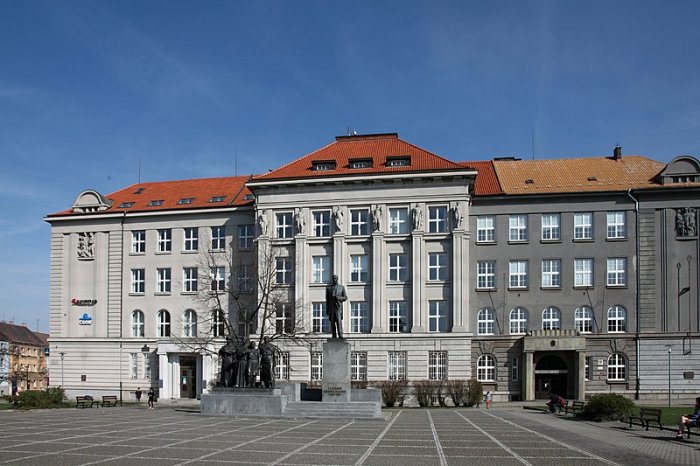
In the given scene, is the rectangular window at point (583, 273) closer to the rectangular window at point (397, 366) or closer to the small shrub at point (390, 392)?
the rectangular window at point (397, 366)

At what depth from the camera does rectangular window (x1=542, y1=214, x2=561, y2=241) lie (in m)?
54.6


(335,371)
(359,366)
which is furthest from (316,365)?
(335,371)

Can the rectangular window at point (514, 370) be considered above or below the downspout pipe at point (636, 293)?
below

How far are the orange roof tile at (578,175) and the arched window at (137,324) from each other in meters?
29.5

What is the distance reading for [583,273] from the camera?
53812mm

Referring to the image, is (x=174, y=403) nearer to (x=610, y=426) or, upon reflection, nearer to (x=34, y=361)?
(x=610, y=426)

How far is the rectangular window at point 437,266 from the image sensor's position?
53781mm

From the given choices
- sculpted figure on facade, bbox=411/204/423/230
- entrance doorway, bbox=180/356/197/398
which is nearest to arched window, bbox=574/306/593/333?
sculpted figure on facade, bbox=411/204/423/230

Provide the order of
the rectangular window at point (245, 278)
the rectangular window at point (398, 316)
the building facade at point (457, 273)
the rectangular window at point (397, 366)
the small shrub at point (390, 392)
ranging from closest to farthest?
1. the small shrub at point (390, 392)
2. the building facade at point (457, 273)
3. the rectangular window at point (397, 366)
4. the rectangular window at point (398, 316)
5. the rectangular window at point (245, 278)

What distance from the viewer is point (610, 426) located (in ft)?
99.8

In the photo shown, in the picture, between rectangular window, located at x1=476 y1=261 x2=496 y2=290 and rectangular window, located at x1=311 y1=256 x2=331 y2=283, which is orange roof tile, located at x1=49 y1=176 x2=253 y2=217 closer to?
rectangular window, located at x1=311 y1=256 x2=331 y2=283

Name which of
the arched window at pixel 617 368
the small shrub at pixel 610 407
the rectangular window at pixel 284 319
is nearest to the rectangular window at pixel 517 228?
the arched window at pixel 617 368

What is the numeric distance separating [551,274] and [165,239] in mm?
29488

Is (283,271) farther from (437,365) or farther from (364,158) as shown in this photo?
(437,365)
